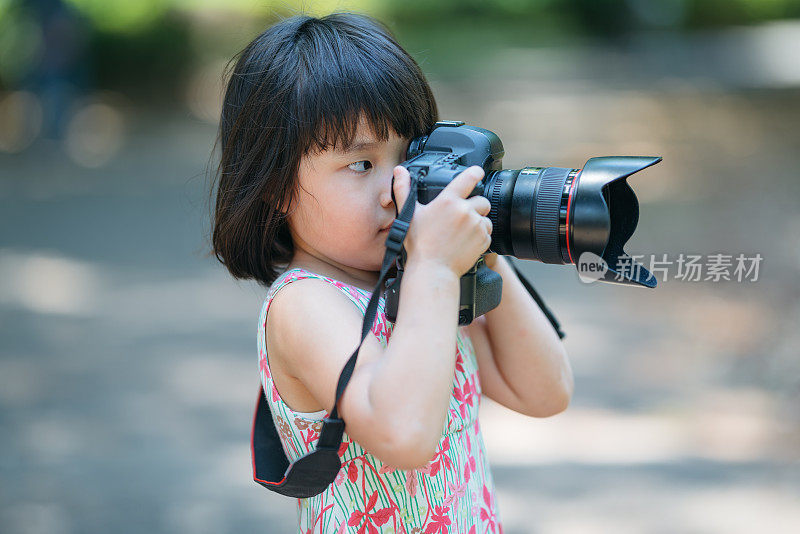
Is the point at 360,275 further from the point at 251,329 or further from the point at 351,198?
the point at 251,329

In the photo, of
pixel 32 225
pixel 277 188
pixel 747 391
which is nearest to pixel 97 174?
pixel 32 225

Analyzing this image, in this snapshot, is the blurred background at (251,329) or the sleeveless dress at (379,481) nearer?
the sleeveless dress at (379,481)

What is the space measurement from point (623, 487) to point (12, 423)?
6.96 feet

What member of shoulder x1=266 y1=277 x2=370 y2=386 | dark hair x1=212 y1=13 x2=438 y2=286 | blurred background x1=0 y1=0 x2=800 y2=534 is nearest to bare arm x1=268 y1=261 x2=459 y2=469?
shoulder x1=266 y1=277 x2=370 y2=386

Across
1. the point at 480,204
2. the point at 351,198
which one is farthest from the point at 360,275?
the point at 480,204

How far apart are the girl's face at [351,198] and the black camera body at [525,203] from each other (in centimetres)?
5

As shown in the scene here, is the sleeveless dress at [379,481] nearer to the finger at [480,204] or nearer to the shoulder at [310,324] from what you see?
the shoulder at [310,324]

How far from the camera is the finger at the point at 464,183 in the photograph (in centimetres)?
127

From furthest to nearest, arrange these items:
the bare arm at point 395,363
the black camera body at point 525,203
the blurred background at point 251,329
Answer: the blurred background at point 251,329, the black camera body at point 525,203, the bare arm at point 395,363

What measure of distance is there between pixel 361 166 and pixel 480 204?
20 centimetres

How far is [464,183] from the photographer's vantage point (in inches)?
50.0

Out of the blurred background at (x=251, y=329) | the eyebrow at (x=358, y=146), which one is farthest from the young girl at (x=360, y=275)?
the blurred background at (x=251, y=329)

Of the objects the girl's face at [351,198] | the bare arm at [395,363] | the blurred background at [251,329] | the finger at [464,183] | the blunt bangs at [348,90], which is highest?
the blunt bangs at [348,90]

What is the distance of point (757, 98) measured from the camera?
973 centimetres
